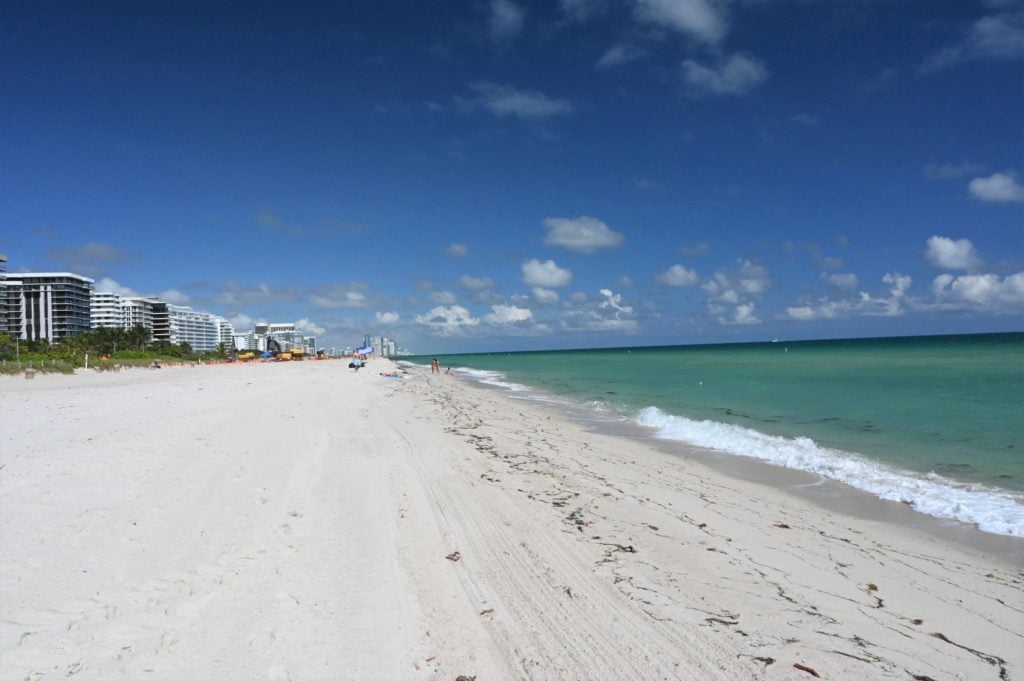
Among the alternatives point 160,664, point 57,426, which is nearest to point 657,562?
point 160,664

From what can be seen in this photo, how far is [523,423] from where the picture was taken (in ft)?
50.3

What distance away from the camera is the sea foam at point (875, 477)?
7160 mm

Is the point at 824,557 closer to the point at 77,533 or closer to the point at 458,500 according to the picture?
the point at 458,500

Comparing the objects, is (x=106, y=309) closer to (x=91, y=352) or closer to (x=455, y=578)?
(x=91, y=352)

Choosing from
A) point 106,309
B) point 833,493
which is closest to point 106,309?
point 106,309

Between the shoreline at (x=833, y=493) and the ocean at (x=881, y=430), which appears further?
the ocean at (x=881, y=430)

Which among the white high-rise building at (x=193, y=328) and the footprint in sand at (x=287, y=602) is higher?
the white high-rise building at (x=193, y=328)

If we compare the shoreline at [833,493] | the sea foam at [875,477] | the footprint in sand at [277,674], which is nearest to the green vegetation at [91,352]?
the shoreline at [833,493]

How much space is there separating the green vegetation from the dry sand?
3521 centimetres

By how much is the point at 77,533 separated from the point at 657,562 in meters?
5.51

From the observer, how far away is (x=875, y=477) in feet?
30.5

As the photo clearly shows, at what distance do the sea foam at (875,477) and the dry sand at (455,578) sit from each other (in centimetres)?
124

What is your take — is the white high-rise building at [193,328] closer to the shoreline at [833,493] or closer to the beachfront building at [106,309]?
the beachfront building at [106,309]

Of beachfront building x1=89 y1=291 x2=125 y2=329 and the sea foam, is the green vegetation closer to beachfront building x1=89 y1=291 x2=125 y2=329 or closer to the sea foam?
the sea foam
